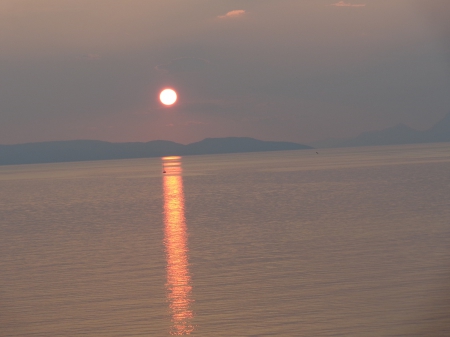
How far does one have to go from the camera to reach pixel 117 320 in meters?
16.4

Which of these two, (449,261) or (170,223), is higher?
(170,223)

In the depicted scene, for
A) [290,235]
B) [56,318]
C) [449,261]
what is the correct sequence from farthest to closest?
[290,235], [449,261], [56,318]

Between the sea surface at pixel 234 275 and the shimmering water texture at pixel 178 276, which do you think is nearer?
the sea surface at pixel 234 275

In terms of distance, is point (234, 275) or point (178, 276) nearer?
point (234, 275)

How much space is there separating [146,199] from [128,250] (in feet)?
119

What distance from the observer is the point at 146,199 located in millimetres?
64250

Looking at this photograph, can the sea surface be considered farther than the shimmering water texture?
No

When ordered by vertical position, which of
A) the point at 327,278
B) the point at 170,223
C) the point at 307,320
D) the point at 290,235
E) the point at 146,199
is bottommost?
the point at 307,320

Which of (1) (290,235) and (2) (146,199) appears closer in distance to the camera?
(1) (290,235)

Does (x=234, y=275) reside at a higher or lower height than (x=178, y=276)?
lower

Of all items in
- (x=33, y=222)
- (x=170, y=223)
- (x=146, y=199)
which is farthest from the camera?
(x=146, y=199)

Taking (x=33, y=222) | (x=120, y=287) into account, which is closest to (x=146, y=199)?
(x=33, y=222)

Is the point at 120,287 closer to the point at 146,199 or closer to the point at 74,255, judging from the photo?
the point at 74,255

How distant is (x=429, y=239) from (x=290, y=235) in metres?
6.61
